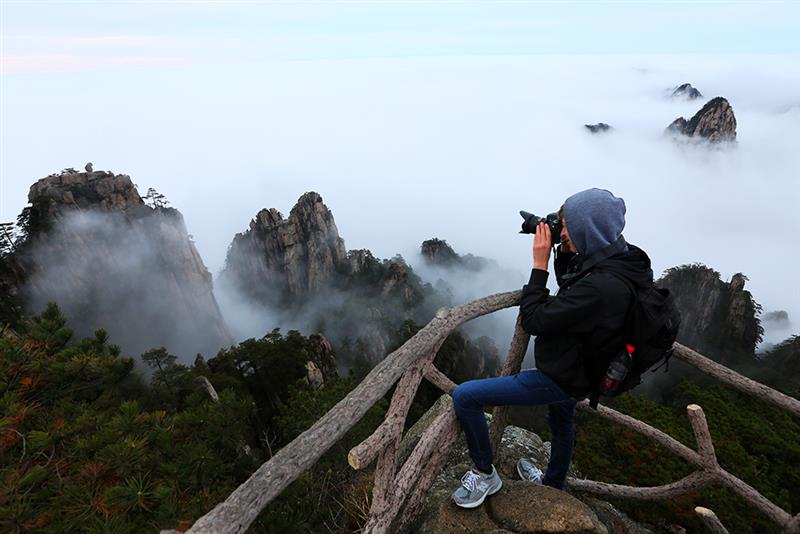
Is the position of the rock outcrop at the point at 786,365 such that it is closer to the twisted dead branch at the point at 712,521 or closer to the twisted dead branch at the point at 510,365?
the twisted dead branch at the point at 712,521

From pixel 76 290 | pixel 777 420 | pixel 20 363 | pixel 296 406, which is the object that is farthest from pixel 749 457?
pixel 76 290

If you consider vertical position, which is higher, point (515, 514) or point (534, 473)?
point (515, 514)

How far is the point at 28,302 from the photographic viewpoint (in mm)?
37469

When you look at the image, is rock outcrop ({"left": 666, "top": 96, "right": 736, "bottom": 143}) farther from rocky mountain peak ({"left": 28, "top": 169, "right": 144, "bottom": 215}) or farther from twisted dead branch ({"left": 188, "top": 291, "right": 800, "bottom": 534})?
twisted dead branch ({"left": 188, "top": 291, "right": 800, "bottom": 534})

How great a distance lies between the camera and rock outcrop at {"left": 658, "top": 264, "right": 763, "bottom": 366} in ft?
179

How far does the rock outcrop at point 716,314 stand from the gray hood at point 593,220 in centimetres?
6144

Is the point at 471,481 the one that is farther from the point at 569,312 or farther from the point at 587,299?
the point at 587,299

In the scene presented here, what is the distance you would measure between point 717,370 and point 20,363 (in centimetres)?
763

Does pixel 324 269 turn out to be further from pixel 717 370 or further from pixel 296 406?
pixel 717 370

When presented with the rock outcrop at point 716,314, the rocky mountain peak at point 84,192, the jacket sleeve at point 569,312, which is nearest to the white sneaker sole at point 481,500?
the jacket sleeve at point 569,312

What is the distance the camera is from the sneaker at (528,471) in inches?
161

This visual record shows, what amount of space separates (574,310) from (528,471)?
2.52 m

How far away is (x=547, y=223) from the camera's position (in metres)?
3.07

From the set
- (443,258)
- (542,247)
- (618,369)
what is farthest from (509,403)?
(443,258)
